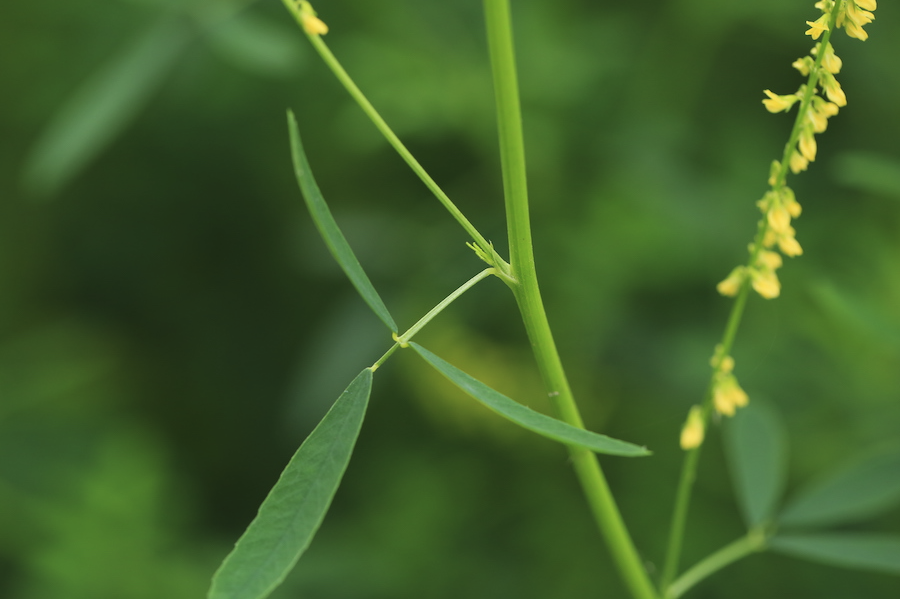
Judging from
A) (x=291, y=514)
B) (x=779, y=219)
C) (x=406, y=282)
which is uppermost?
(x=406, y=282)

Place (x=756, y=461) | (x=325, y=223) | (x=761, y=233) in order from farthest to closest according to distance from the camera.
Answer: (x=756, y=461) < (x=761, y=233) < (x=325, y=223)

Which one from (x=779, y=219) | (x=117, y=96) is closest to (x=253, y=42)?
(x=117, y=96)

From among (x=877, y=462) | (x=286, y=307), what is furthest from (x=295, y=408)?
(x=877, y=462)

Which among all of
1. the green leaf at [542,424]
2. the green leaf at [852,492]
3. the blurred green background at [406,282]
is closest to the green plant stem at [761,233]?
the green leaf at [542,424]

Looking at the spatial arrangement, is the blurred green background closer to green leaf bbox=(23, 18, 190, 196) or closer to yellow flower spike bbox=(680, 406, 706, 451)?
green leaf bbox=(23, 18, 190, 196)

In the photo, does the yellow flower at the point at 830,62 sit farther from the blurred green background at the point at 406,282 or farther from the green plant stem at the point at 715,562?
the blurred green background at the point at 406,282

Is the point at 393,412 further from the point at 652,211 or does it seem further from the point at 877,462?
the point at 877,462

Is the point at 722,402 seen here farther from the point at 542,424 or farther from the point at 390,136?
the point at 390,136
